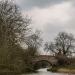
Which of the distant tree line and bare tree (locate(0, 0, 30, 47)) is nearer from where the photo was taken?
bare tree (locate(0, 0, 30, 47))

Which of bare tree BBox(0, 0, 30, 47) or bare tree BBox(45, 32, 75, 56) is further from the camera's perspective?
bare tree BBox(45, 32, 75, 56)

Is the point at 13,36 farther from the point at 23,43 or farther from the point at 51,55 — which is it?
the point at 51,55

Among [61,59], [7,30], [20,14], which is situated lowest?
[61,59]

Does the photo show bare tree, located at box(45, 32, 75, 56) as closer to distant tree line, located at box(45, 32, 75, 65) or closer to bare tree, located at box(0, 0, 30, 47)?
distant tree line, located at box(45, 32, 75, 65)

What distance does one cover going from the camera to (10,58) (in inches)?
Answer: 1206

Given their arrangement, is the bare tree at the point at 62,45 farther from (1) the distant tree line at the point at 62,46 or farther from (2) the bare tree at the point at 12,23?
(2) the bare tree at the point at 12,23

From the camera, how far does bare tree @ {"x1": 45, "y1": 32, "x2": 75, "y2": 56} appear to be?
79.9m

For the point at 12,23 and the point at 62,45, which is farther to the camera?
the point at 62,45

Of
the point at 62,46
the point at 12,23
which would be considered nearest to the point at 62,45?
the point at 62,46

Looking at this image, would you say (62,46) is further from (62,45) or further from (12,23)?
(12,23)

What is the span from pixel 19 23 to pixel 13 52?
5.31 metres

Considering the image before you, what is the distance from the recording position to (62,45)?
265 ft

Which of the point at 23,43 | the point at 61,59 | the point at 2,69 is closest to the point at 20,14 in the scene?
the point at 23,43

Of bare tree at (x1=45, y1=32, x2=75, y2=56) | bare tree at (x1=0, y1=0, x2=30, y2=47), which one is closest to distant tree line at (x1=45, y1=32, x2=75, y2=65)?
bare tree at (x1=45, y1=32, x2=75, y2=56)
